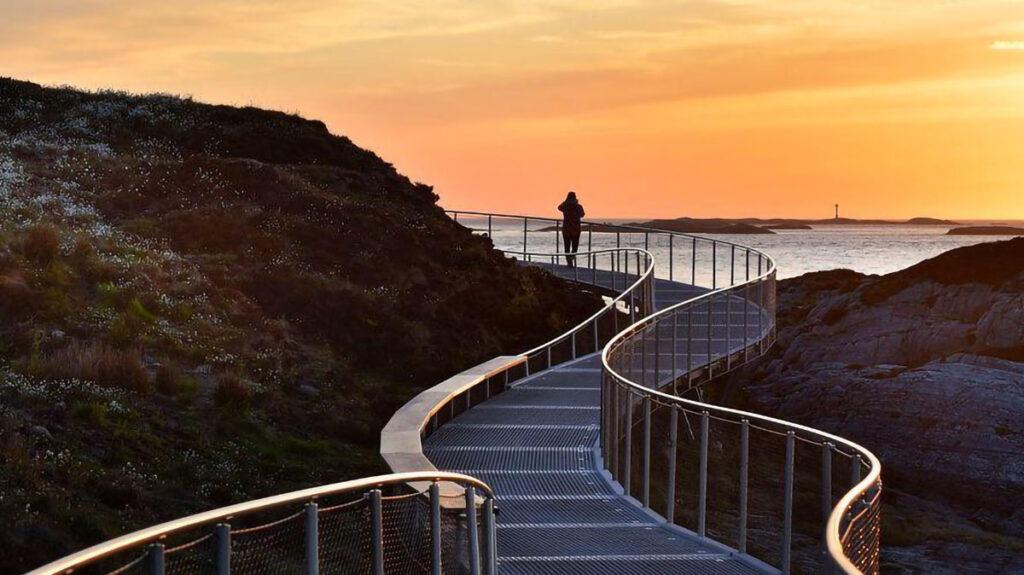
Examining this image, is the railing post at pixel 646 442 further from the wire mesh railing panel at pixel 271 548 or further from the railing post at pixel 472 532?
the wire mesh railing panel at pixel 271 548

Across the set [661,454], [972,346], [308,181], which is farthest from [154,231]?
[972,346]

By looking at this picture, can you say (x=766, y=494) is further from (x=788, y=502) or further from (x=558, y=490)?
(x=558, y=490)

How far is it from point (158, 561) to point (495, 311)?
2701cm

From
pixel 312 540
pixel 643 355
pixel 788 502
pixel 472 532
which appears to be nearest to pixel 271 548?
pixel 312 540

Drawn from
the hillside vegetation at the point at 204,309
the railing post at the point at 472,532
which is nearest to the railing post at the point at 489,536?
the railing post at the point at 472,532

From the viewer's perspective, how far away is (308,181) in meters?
37.4

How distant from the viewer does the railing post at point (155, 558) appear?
5.40 meters

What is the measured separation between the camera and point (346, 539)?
7730mm

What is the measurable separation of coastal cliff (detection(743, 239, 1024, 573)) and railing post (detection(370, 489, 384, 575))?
647 inches

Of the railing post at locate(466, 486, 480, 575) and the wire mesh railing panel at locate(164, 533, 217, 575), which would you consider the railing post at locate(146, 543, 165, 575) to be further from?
the railing post at locate(466, 486, 480, 575)

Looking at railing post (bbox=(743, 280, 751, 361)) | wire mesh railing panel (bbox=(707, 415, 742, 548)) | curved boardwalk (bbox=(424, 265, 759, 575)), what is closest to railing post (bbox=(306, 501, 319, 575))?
curved boardwalk (bbox=(424, 265, 759, 575))

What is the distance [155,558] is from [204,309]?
2025cm

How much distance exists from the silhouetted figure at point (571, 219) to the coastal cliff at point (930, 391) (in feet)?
23.8

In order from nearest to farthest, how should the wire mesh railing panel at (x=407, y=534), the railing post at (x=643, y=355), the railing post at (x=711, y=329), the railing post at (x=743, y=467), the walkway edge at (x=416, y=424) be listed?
the wire mesh railing panel at (x=407, y=534) < the railing post at (x=743, y=467) < the walkway edge at (x=416, y=424) < the railing post at (x=643, y=355) < the railing post at (x=711, y=329)
